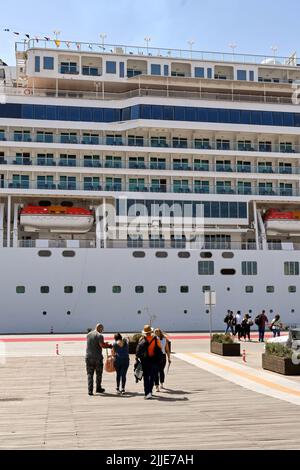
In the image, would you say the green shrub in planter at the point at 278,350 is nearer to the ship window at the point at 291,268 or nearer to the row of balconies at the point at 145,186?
the ship window at the point at 291,268

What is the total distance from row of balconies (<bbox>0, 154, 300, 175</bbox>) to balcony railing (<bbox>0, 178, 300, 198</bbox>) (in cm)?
104

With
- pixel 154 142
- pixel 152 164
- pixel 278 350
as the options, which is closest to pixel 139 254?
pixel 152 164

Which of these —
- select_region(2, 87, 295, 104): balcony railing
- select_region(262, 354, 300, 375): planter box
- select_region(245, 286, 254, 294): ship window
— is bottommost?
select_region(262, 354, 300, 375): planter box

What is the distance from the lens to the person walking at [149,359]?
12.3 m

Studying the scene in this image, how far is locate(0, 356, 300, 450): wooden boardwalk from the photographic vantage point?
8.24 m

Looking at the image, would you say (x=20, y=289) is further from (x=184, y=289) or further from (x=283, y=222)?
(x=283, y=222)

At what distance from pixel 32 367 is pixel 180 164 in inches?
900

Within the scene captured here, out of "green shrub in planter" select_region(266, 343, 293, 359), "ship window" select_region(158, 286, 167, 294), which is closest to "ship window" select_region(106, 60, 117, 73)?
"ship window" select_region(158, 286, 167, 294)

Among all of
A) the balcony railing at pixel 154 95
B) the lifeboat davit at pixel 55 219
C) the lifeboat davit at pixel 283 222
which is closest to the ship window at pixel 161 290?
the lifeboat davit at pixel 55 219

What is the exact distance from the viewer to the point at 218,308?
35.2 meters

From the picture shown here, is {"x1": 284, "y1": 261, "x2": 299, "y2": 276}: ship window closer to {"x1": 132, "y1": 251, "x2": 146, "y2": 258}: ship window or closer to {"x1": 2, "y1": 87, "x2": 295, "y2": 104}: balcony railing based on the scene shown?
{"x1": 132, "y1": 251, "x2": 146, "y2": 258}: ship window

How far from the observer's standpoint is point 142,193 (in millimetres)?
37562

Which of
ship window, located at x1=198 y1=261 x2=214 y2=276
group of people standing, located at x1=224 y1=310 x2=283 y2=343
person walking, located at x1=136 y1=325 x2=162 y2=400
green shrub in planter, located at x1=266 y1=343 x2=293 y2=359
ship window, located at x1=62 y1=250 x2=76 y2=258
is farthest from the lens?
ship window, located at x1=198 y1=261 x2=214 y2=276

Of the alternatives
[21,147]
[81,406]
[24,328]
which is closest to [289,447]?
[81,406]
